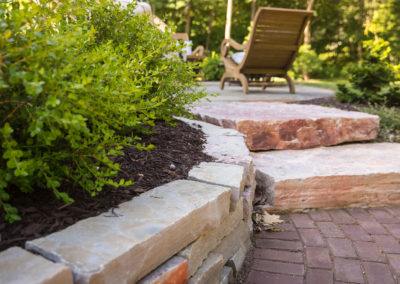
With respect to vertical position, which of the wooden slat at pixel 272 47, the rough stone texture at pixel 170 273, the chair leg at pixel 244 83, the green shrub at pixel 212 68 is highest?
the wooden slat at pixel 272 47

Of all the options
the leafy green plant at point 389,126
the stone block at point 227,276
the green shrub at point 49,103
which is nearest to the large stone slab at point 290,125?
the leafy green plant at point 389,126

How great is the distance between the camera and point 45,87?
40.1 inches

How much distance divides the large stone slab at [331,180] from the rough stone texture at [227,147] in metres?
0.28

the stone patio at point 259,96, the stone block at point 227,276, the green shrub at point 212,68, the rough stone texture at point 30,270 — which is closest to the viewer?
the rough stone texture at point 30,270

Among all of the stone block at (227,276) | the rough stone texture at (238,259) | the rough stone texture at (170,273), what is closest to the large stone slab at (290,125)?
the rough stone texture at (238,259)

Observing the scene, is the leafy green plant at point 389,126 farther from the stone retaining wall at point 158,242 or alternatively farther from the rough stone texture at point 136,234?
the rough stone texture at point 136,234

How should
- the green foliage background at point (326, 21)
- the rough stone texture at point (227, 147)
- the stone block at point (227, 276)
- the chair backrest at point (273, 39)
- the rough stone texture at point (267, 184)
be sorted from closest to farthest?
the stone block at point (227, 276)
the rough stone texture at point (227, 147)
the rough stone texture at point (267, 184)
the chair backrest at point (273, 39)
the green foliage background at point (326, 21)

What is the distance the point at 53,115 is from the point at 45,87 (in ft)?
0.34

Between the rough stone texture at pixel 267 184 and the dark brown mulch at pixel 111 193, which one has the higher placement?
the dark brown mulch at pixel 111 193

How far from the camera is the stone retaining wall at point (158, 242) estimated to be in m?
0.94

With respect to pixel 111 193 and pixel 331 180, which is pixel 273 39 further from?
pixel 111 193

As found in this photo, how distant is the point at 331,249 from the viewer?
1988 mm

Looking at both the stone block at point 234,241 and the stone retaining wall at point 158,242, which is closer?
the stone retaining wall at point 158,242

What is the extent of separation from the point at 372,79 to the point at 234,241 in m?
4.44
